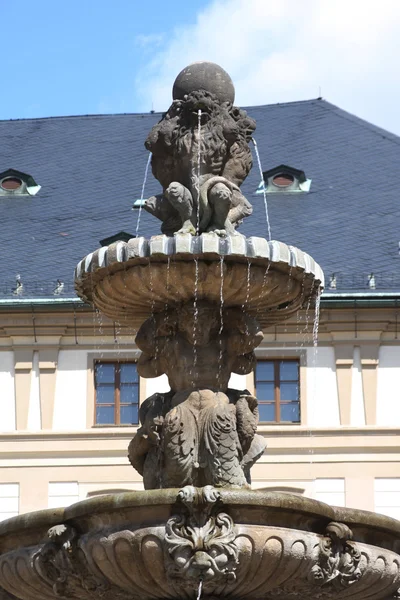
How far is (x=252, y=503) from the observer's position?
533 inches

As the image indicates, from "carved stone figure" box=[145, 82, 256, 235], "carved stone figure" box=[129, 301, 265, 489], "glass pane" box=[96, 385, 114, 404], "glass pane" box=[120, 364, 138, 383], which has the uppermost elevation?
"carved stone figure" box=[145, 82, 256, 235]

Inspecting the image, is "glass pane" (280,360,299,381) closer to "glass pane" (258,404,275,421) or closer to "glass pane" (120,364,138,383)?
"glass pane" (258,404,275,421)

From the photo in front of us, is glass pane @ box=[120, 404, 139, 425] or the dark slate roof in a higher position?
the dark slate roof

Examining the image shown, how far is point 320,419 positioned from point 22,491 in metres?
5.95

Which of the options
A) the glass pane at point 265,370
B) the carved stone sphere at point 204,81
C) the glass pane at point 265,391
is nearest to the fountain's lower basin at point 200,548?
the carved stone sphere at point 204,81

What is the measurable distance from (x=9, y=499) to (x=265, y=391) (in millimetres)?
5409

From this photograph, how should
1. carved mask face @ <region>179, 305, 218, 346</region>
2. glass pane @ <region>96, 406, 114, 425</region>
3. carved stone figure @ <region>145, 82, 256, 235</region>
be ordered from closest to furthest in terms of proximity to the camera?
carved mask face @ <region>179, 305, 218, 346</region> < carved stone figure @ <region>145, 82, 256, 235</region> < glass pane @ <region>96, 406, 114, 425</region>

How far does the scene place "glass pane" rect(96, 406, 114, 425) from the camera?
39875 millimetres

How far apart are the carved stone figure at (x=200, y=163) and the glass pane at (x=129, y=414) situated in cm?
2319

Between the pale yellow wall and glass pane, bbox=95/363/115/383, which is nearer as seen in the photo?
the pale yellow wall

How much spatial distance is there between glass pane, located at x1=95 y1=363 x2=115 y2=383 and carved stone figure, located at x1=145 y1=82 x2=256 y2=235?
23.4 meters

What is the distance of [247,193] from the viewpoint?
4366 cm

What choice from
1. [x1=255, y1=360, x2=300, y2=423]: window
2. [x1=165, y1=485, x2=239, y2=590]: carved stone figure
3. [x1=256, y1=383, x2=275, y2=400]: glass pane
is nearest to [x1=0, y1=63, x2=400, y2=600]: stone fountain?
[x1=165, y1=485, x2=239, y2=590]: carved stone figure

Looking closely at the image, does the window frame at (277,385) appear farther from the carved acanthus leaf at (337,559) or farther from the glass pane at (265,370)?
the carved acanthus leaf at (337,559)
